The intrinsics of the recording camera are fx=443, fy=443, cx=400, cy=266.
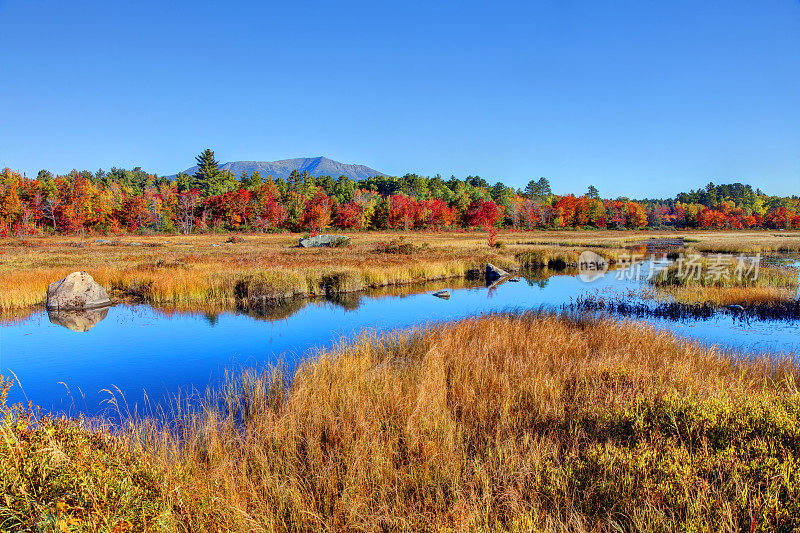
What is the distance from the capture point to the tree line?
60781 mm

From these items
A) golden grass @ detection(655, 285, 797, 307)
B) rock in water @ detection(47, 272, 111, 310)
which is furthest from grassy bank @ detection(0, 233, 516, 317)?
golden grass @ detection(655, 285, 797, 307)

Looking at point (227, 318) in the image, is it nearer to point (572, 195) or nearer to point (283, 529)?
point (283, 529)

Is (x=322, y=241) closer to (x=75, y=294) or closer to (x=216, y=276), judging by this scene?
(x=216, y=276)

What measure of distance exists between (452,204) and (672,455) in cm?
8923

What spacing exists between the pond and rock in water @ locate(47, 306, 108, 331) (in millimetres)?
31

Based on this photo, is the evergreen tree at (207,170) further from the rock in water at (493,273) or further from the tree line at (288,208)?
the rock in water at (493,273)

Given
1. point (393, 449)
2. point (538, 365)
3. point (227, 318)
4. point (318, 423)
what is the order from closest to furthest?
point (393, 449) < point (318, 423) < point (538, 365) < point (227, 318)

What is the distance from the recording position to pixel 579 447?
14.2ft

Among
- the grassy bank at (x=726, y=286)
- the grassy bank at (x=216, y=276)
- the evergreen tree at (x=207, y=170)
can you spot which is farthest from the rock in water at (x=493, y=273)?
the evergreen tree at (x=207, y=170)

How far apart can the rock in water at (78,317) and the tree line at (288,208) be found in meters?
47.5

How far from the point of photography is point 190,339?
12.1 m

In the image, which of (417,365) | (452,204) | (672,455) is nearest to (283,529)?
(672,455)

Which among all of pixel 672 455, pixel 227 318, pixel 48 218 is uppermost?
pixel 48 218

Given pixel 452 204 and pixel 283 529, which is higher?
pixel 452 204
